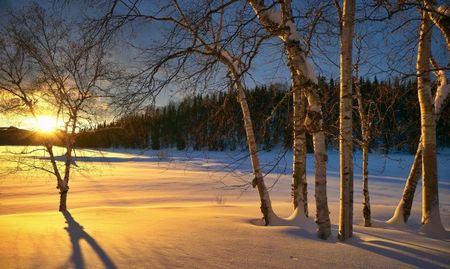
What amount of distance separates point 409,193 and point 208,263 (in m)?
6.30

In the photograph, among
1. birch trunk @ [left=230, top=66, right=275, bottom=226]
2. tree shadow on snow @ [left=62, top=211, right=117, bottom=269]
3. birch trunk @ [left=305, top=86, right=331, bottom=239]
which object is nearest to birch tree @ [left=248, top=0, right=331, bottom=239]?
birch trunk @ [left=305, top=86, right=331, bottom=239]

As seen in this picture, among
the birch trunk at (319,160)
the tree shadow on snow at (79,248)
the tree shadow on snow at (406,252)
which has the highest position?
the birch trunk at (319,160)

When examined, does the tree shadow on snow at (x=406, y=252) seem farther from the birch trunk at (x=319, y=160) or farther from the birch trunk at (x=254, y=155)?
the birch trunk at (x=254, y=155)

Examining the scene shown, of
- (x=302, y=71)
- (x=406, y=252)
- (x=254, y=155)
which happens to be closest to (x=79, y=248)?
(x=302, y=71)

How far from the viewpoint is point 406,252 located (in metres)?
4.19

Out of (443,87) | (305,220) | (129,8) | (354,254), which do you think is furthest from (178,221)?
(443,87)

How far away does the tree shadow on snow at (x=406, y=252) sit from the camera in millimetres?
3773

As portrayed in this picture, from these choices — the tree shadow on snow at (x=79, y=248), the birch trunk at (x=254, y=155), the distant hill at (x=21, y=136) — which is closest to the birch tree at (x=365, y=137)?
the birch trunk at (x=254, y=155)

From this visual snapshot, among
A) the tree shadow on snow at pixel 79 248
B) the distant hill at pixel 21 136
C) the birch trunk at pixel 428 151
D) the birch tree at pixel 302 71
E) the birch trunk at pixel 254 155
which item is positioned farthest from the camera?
the distant hill at pixel 21 136

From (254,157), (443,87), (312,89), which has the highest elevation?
(443,87)

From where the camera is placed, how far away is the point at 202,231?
5.16 metres

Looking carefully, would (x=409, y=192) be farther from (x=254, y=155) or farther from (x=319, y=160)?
(x=319, y=160)

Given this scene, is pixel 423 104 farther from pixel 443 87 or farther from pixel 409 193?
pixel 409 193

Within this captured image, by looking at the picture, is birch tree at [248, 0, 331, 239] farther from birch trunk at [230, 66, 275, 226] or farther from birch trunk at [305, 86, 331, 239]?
birch trunk at [230, 66, 275, 226]
